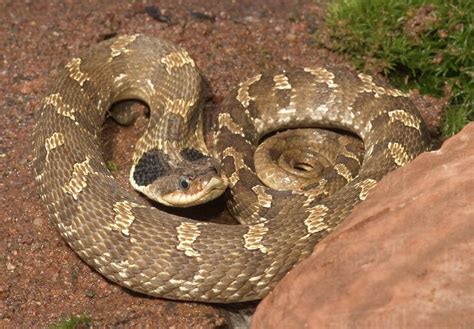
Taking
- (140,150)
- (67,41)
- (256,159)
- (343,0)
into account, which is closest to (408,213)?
(256,159)

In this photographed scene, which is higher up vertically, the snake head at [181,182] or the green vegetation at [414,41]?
the green vegetation at [414,41]

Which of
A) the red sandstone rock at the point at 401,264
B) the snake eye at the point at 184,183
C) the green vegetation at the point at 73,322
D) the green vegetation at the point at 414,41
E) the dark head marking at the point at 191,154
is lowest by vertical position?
the green vegetation at the point at 73,322

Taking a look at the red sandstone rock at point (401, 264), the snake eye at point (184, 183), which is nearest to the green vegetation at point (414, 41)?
the snake eye at point (184, 183)

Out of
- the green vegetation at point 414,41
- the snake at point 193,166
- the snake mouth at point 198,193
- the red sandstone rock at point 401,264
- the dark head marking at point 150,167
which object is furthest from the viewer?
the green vegetation at point 414,41

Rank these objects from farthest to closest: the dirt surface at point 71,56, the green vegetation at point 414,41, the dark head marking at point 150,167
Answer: the green vegetation at point 414,41, the dark head marking at point 150,167, the dirt surface at point 71,56

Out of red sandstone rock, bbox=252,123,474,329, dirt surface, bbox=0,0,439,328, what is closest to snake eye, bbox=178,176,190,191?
dirt surface, bbox=0,0,439,328

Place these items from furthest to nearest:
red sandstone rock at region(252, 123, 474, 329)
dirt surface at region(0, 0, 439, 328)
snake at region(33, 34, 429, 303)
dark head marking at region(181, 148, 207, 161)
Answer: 1. dark head marking at region(181, 148, 207, 161)
2. dirt surface at region(0, 0, 439, 328)
3. snake at region(33, 34, 429, 303)
4. red sandstone rock at region(252, 123, 474, 329)

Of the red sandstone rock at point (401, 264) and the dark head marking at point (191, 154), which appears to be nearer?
the red sandstone rock at point (401, 264)

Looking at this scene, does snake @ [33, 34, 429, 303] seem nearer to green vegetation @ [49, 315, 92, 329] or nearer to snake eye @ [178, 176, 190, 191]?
snake eye @ [178, 176, 190, 191]

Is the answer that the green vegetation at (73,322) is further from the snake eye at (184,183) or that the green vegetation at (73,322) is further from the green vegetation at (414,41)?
the green vegetation at (414,41)
